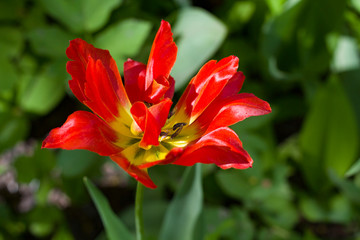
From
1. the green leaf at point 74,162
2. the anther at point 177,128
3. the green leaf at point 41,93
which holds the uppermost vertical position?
the anther at point 177,128

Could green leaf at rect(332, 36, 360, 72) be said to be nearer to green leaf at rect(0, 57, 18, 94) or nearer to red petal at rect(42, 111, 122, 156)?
green leaf at rect(0, 57, 18, 94)

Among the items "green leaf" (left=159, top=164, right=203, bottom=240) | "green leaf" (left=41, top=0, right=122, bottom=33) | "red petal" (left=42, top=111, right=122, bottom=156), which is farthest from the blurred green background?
"red petal" (left=42, top=111, right=122, bottom=156)

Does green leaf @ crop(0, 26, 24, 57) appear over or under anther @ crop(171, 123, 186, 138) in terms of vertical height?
under

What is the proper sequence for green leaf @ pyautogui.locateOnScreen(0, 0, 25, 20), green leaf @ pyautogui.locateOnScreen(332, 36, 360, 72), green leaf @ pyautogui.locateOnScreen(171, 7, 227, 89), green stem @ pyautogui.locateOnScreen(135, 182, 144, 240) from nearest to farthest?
1. green stem @ pyautogui.locateOnScreen(135, 182, 144, 240)
2. green leaf @ pyautogui.locateOnScreen(171, 7, 227, 89)
3. green leaf @ pyautogui.locateOnScreen(0, 0, 25, 20)
4. green leaf @ pyautogui.locateOnScreen(332, 36, 360, 72)

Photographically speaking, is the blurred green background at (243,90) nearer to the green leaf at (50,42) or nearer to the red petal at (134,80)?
the green leaf at (50,42)

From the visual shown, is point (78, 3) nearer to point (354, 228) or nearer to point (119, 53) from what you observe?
point (119, 53)

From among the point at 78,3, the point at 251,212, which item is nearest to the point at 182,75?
the point at 78,3

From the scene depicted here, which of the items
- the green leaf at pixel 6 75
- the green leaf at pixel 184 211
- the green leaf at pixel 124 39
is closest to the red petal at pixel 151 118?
the green leaf at pixel 184 211
